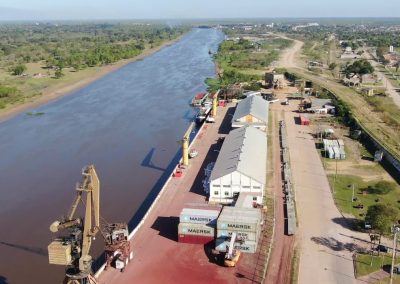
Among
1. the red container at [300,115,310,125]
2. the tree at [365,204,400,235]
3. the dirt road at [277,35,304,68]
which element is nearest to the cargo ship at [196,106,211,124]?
the red container at [300,115,310,125]

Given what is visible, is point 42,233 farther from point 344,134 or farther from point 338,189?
point 344,134

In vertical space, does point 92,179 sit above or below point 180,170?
above

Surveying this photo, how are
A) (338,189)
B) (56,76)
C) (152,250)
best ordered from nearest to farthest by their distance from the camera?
(152,250) → (338,189) → (56,76)

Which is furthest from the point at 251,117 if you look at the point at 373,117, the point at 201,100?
the point at 201,100

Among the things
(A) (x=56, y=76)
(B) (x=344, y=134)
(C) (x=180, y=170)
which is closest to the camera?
(C) (x=180, y=170)

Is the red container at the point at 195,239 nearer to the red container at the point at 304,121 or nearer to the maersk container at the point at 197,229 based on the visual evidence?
the maersk container at the point at 197,229

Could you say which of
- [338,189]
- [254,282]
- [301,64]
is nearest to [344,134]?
[338,189]

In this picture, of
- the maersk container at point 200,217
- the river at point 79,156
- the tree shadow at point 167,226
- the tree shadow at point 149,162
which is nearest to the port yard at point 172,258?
the tree shadow at point 167,226
